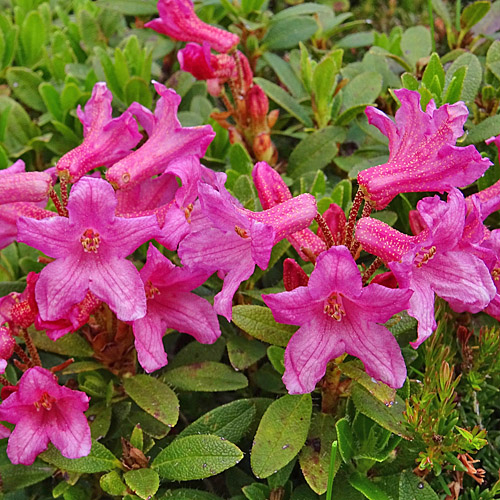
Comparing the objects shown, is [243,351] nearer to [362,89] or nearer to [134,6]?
[362,89]

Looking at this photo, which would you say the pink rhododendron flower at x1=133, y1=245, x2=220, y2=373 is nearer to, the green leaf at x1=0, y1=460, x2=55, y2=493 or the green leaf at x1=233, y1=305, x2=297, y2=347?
the green leaf at x1=233, y1=305, x2=297, y2=347

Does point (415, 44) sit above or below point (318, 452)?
above

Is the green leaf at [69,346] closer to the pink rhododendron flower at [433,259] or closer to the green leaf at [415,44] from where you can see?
the pink rhododendron flower at [433,259]

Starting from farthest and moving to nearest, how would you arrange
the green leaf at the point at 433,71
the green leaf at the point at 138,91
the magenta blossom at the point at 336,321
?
the green leaf at the point at 138,91, the green leaf at the point at 433,71, the magenta blossom at the point at 336,321

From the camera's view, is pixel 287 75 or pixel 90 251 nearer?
pixel 90 251

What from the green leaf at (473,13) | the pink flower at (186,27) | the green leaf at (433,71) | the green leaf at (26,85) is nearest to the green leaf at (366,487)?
the green leaf at (433,71)

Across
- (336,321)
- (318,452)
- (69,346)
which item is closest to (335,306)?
(336,321)

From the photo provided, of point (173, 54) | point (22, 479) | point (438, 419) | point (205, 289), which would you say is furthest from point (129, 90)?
point (438, 419)
